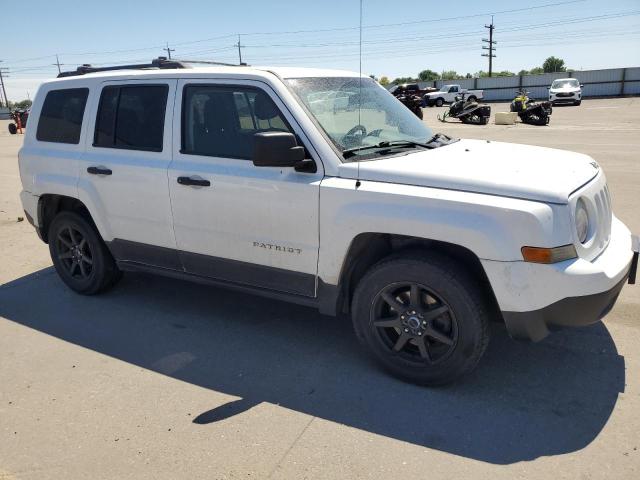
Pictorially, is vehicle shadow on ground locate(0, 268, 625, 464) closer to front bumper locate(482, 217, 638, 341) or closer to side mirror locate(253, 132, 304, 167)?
front bumper locate(482, 217, 638, 341)

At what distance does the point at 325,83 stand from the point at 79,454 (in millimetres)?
2924

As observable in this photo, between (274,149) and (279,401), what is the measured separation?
5.09 feet

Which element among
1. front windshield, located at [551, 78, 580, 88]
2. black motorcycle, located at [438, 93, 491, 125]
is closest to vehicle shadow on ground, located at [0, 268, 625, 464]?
black motorcycle, located at [438, 93, 491, 125]

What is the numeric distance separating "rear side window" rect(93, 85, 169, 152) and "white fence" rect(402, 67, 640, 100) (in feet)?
166

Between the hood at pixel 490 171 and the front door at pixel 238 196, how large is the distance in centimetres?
47

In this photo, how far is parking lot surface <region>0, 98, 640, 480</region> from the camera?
2.79 metres

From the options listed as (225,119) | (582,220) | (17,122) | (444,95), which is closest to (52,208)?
(225,119)

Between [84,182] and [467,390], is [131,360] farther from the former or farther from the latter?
[467,390]

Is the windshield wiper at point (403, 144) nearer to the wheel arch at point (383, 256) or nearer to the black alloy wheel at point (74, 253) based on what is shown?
the wheel arch at point (383, 256)

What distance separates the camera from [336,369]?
Result: 3691 mm

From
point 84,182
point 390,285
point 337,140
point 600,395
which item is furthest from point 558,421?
point 84,182

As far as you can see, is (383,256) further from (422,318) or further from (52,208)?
(52,208)

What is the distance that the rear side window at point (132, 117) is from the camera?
13.9 ft

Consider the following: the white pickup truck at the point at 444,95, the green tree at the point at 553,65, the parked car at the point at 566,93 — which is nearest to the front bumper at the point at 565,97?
the parked car at the point at 566,93
